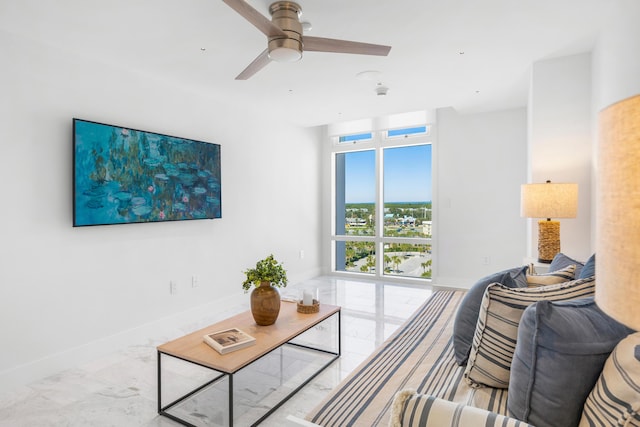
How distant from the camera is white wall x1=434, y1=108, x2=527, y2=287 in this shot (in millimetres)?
4922

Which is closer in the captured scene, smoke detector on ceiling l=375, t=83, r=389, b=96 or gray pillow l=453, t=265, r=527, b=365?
gray pillow l=453, t=265, r=527, b=365

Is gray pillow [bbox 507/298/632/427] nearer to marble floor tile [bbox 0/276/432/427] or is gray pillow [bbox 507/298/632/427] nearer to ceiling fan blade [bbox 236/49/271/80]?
marble floor tile [bbox 0/276/432/427]

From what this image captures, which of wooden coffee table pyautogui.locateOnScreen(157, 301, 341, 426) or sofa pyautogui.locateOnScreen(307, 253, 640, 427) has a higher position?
sofa pyautogui.locateOnScreen(307, 253, 640, 427)

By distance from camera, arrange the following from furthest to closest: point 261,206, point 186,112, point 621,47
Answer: point 261,206 → point 186,112 → point 621,47

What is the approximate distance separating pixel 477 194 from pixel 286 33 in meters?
4.00

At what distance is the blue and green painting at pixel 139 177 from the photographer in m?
2.88

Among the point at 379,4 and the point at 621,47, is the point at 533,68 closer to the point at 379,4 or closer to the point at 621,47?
the point at 621,47

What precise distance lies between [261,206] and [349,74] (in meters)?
2.20

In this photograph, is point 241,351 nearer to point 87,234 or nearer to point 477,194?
point 87,234

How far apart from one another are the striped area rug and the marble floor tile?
1.51ft

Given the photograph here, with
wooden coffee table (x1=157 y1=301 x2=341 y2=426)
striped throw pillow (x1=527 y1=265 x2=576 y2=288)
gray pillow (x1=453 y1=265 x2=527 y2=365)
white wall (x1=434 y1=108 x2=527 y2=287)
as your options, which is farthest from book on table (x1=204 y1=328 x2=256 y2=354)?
white wall (x1=434 y1=108 x2=527 y2=287)

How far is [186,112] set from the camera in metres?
3.81

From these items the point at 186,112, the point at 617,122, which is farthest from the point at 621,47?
the point at 186,112

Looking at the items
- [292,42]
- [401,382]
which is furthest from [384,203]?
[401,382]
